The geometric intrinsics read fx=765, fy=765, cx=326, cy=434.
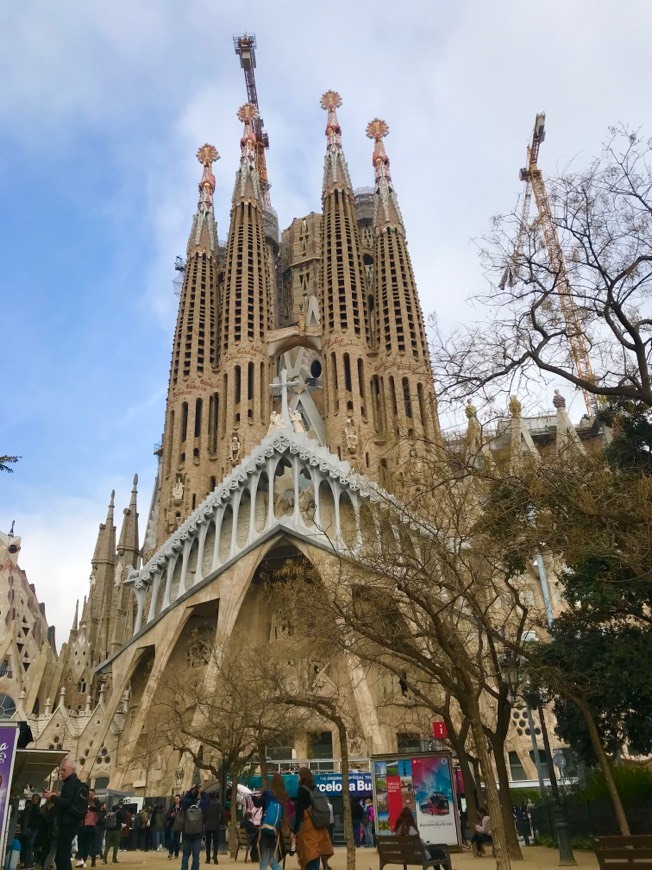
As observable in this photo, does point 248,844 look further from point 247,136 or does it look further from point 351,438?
point 247,136

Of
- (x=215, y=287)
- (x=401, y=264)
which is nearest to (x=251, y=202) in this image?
(x=215, y=287)

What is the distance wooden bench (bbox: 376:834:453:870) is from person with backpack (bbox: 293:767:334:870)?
1491mm

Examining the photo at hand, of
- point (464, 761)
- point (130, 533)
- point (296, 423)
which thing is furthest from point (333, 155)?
point (464, 761)

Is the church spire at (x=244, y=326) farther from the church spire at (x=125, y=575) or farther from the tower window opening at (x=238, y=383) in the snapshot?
the church spire at (x=125, y=575)

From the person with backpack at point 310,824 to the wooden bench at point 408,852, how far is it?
149 cm

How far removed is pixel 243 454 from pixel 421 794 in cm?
2676

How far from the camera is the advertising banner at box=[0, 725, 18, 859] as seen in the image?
8.00 meters

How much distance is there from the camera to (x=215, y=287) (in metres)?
45.1

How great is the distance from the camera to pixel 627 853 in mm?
6387

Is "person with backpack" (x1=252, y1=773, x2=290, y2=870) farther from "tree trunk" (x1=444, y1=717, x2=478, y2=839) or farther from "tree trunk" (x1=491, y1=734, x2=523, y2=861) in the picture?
"tree trunk" (x1=491, y1=734, x2=523, y2=861)

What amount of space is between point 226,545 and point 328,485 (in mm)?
5030

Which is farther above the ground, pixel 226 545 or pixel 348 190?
pixel 348 190

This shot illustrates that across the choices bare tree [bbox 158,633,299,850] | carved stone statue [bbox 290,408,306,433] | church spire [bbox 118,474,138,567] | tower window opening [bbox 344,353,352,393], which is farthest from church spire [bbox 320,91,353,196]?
bare tree [bbox 158,633,299,850]

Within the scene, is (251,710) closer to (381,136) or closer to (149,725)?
(149,725)
